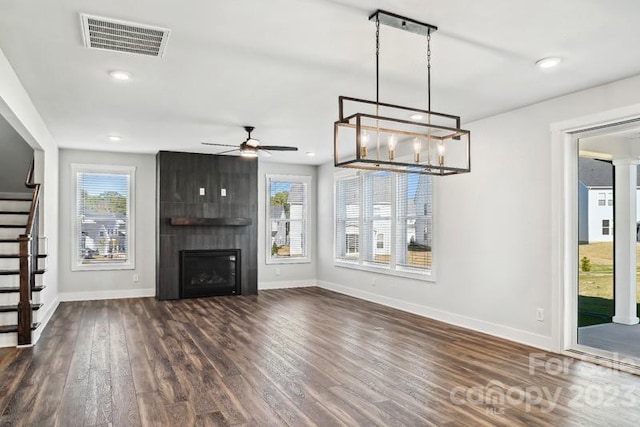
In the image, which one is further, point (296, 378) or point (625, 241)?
point (625, 241)

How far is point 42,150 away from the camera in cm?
580

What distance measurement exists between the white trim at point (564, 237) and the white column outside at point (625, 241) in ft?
1.17

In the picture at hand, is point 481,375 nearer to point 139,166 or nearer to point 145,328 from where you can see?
point 145,328

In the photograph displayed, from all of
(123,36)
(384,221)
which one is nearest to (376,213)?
(384,221)

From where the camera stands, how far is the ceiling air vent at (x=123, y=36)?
9.59ft

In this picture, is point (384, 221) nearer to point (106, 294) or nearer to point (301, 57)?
point (301, 57)

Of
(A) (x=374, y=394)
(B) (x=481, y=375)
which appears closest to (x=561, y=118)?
(B) (x=481, y=375)

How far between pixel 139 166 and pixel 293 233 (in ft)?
10.5

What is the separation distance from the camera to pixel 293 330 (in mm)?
5488

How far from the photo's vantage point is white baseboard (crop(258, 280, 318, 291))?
361 inches

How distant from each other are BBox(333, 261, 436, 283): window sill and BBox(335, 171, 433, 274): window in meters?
0.02

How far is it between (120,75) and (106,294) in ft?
17.1

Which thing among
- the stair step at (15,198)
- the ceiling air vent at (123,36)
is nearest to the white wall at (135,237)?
the stair step at (15,198)

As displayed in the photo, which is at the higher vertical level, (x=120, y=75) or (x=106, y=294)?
(x=120, y=75)
